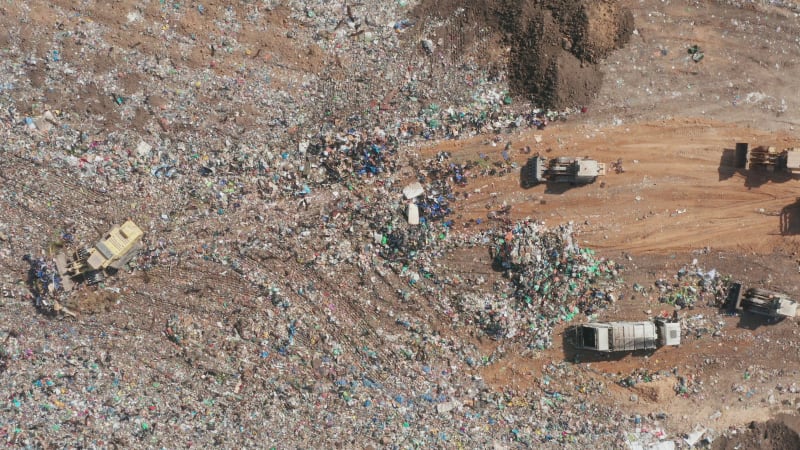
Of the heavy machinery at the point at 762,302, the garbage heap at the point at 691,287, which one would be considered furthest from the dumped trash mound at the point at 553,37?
the heavy machinery at the point at 762,302

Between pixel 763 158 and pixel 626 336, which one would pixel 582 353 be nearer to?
pixel 626 336

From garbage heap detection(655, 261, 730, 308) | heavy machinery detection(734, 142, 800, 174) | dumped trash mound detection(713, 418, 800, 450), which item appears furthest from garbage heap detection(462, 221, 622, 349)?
dumped trash mound detection(713, 418, 800, 450)

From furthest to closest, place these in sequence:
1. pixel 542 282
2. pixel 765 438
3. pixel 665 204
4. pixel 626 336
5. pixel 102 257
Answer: pixel 765 438 < pixel 665 204 < pixel 542 282 < pixel 626 336 < pixel 102 257

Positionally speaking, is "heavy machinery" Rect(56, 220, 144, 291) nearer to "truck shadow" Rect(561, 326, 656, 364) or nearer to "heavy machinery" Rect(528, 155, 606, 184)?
"heavy machinery" Rect(528, 155, 606, 184)

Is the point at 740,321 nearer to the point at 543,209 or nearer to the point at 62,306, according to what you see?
the point at 543,209

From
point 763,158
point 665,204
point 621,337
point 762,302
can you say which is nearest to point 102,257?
point 621,337

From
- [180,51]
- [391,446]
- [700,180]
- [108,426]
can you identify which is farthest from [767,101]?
[108,426]

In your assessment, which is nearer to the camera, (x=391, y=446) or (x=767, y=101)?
(x=391, y=446)
